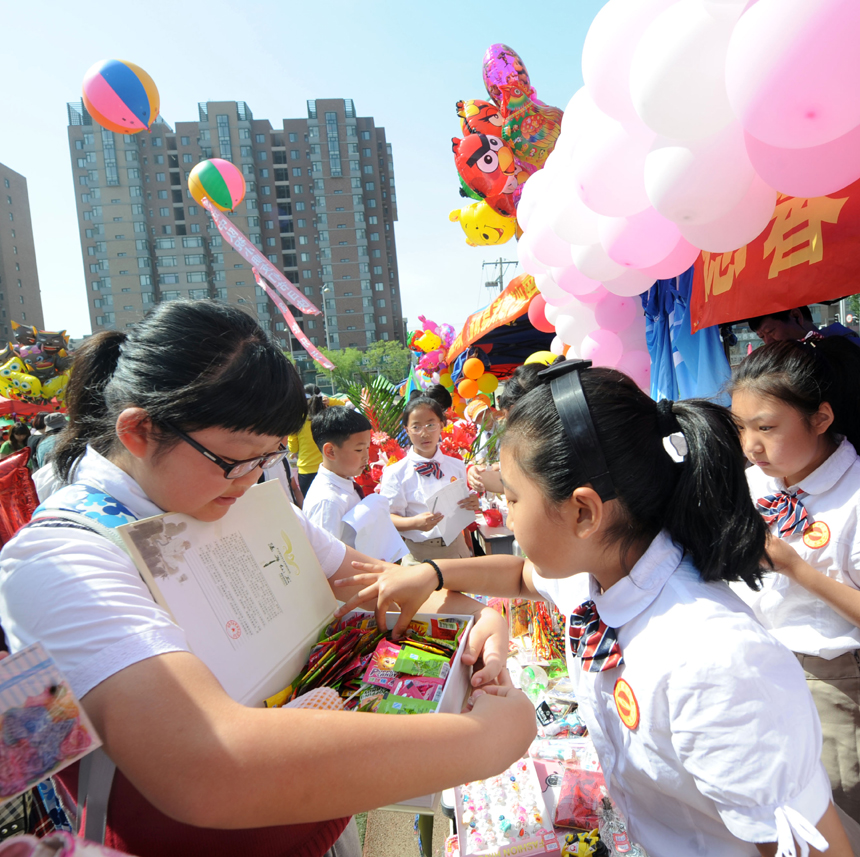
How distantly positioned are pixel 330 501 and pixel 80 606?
2.60 meters

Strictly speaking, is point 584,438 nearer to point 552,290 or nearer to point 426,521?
point 552,290

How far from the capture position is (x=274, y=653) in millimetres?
1144

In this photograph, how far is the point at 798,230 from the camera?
186cm

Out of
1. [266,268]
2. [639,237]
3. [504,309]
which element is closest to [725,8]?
[639,237]

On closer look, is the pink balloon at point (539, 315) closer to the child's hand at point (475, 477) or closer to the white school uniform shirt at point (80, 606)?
the child's hand at point (475, 477)

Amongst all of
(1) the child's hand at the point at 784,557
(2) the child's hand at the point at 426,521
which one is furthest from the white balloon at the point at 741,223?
(2) the child's hand at the point at 426,521

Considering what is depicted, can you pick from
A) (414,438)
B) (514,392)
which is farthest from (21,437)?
(514,392)

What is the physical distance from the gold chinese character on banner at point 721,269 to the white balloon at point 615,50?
30.7 inches

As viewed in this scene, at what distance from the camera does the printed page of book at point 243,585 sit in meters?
0.96

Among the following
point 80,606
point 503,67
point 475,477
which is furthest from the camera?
point 503,67

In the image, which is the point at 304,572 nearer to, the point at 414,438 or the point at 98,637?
the point at 98,637

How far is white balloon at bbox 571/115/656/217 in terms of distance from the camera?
195 cm

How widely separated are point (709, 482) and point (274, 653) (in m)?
1.00

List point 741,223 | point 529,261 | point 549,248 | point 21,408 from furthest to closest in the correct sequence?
point 21,408 → point 529,261 → point 549,248 → point 741,223
